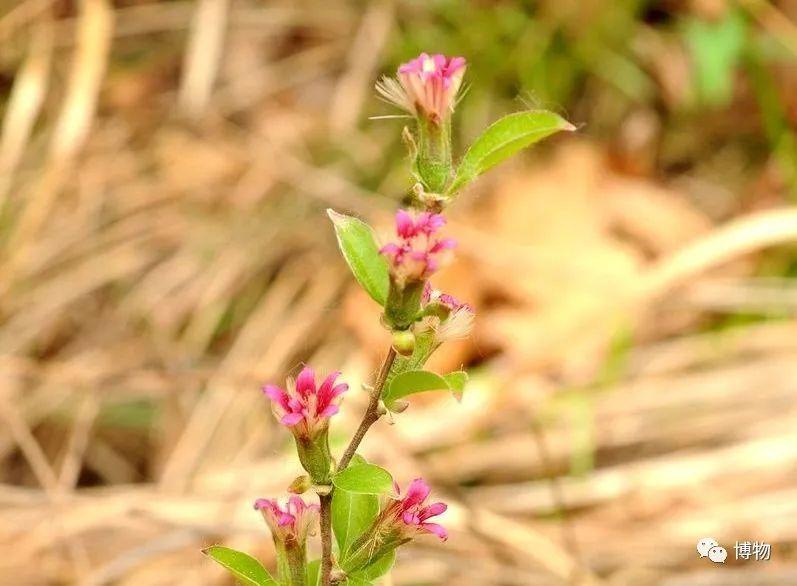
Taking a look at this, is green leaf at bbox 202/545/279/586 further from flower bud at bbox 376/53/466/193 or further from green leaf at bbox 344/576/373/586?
flower bud at bbox 376/53/466/193

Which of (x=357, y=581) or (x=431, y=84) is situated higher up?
(x=431, y=84)

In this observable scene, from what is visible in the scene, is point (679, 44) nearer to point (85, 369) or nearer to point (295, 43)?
point (295, 43)

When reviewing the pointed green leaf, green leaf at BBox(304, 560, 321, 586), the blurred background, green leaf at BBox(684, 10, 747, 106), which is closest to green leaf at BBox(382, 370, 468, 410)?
the pointed green leaf

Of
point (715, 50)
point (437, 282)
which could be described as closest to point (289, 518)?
point (437, 282)

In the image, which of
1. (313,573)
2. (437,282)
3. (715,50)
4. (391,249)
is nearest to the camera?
(391,249)

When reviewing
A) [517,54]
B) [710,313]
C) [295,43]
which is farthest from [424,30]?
[710,313]

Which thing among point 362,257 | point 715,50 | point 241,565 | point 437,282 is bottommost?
point 241,565

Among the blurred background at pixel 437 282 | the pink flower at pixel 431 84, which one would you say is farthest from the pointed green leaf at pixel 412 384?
the blurred background at pixel 437 282

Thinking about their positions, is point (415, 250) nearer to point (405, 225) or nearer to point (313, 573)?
point (405, 225)
